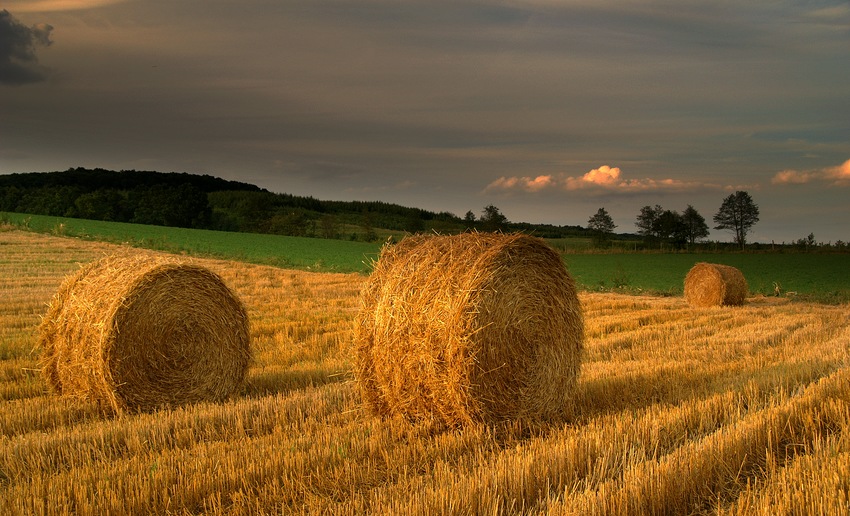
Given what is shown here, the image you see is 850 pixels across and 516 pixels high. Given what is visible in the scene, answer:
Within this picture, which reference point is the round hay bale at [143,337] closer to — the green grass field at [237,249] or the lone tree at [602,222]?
the green grass field at [237,249]

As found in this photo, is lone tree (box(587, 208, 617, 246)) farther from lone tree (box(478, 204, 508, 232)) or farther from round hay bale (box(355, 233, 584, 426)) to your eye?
round hay bale (box(355, 233, 584, 426))

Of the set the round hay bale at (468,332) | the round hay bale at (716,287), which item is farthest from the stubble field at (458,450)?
the round hay bale at (716,287)

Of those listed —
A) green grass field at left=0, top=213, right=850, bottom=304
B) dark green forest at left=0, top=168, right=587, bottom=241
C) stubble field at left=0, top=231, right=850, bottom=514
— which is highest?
dark green forest at left=0, top=168, right=587, bottom=241

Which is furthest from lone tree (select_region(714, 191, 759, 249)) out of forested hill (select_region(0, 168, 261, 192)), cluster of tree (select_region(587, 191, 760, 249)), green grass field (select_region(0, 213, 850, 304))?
forested hill (select_region(0, 168, 261, 192))

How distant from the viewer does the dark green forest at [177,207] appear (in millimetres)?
78438

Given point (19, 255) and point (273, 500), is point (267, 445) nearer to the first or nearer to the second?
point (273, 500)

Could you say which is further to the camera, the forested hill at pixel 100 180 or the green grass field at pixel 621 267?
the forested hill at pixel 100 180

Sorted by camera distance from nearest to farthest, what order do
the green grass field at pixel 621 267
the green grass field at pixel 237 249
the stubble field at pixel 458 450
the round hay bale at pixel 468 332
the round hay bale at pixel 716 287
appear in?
the stubble field at pixel 458 450 < the round hay bale at pixel 468 332 < the round hay bale at pixel 716 287 < the green grass field at pixel 621 267 < the green grass field at pixel 237 249

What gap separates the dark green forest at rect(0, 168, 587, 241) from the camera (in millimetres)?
78438

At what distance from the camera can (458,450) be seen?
20.0 ft

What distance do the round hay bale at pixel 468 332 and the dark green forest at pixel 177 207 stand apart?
62.9 metres

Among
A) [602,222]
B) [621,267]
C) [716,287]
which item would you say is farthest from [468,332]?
[602,222]

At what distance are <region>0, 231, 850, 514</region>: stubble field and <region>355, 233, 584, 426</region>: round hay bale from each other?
30 centimetres

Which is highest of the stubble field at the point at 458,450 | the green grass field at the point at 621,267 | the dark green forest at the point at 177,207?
the dark green forest at the point at 177,207
